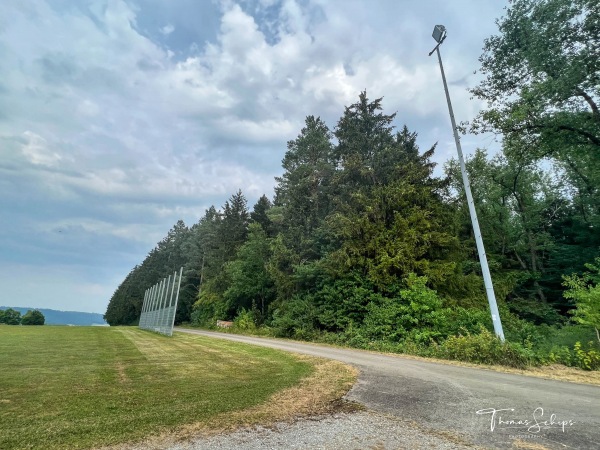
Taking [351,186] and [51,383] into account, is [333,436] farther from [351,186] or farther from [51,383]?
[351,186]

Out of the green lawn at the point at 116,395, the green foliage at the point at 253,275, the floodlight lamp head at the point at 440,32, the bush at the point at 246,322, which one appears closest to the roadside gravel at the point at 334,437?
the green lawn at the point at 116,395

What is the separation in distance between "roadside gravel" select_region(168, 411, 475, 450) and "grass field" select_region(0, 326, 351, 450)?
51cm

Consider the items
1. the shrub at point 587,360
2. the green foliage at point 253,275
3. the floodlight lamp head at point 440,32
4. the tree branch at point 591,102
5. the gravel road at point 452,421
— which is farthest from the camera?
the green foliage at point 253,275

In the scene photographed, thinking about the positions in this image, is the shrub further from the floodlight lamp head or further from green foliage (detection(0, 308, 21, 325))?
green foliage (detection(0, 308, 21, 325))

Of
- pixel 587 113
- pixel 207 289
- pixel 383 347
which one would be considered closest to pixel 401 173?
pixel 587 113

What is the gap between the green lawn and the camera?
3523 mm

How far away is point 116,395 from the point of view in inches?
201

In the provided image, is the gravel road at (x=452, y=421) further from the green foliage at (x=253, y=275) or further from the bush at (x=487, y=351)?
the green foliage at (x=253, y=275)

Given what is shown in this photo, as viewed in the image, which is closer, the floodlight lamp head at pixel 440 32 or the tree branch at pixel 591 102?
the floodlight lamp head at pixel 440 32

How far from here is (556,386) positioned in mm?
6176

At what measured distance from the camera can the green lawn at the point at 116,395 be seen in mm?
3523

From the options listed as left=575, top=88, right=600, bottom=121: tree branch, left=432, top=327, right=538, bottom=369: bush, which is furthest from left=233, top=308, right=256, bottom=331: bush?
left=575, top=88, right=600, bottom=121: tree branch

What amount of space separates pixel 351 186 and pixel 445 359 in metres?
14.0

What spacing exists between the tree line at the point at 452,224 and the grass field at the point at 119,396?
24.7ft
